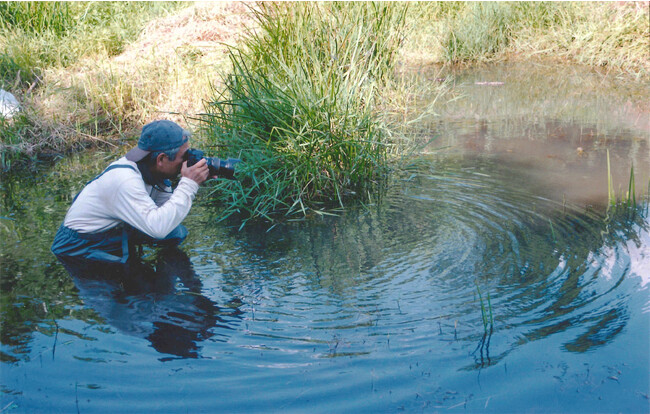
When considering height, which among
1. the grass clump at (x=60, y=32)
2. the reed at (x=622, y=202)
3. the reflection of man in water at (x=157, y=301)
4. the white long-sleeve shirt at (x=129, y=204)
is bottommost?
the reflection of man in water at (x=157, y=301)

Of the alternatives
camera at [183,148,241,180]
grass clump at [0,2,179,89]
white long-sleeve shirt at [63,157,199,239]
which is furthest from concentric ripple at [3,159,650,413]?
grass clump at [0,2,179,89]

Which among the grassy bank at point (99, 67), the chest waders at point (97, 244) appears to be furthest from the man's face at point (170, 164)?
the grassy bank at point (99, 67)

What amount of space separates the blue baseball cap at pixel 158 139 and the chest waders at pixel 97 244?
39 centimetres

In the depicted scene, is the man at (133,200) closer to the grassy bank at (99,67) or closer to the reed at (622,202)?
the grassy bank at (99,67)

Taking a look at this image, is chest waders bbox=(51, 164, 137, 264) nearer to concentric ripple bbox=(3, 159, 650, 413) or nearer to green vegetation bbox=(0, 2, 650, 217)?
concentric ripple bbox=(3, 159, 650, 413)

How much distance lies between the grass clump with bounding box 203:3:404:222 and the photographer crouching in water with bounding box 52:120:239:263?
83cm

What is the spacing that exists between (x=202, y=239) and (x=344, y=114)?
130 cm

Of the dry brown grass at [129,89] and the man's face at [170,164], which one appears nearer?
the man's face at [170,164]

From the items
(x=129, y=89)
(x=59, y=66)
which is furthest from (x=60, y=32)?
(x=129, y=89)

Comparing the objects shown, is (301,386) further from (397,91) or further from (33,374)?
(397,91)

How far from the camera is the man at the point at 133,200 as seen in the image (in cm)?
310

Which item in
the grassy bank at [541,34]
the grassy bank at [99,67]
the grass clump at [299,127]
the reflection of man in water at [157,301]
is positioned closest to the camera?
the reflection of man in water at [157,301]

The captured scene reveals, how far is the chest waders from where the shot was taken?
334 centimetres

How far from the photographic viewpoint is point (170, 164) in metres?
3.22
